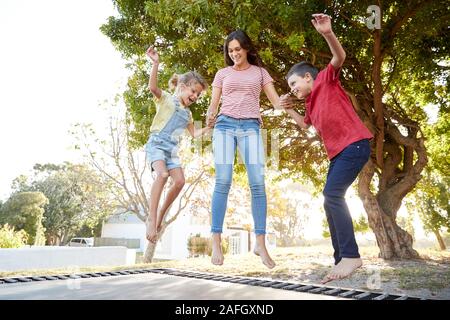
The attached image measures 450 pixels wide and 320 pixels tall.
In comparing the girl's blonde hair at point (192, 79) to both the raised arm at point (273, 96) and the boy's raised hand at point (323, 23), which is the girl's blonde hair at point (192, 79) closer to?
the raised arm at point (273, 96)

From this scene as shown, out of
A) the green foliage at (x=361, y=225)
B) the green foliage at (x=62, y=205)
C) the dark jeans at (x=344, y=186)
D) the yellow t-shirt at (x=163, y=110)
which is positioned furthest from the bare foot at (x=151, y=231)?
the green foliage at (x=62, y=205)

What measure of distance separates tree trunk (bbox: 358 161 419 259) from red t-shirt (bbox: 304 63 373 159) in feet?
21.1

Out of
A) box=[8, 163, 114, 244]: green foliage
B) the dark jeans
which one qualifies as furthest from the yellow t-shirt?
box=[8, 163, 114, 244]: green foliage

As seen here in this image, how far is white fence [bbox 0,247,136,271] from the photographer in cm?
996

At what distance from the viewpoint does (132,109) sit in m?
7.79

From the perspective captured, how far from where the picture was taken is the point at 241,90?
3.48m

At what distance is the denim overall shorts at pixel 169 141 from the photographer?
3.61 metres

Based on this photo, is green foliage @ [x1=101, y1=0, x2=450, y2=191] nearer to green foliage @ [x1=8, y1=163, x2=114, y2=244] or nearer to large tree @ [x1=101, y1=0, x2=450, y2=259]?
large tree @ [x1=101, y1=0, x2=450, y2=259]

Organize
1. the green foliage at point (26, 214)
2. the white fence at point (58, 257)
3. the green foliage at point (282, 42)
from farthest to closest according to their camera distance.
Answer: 1. the green foliage at point (26, 214)
2. the white fence at point (58, 257)
3. the green foliage at point (282, 42)

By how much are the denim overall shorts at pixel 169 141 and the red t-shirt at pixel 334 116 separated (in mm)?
1228
